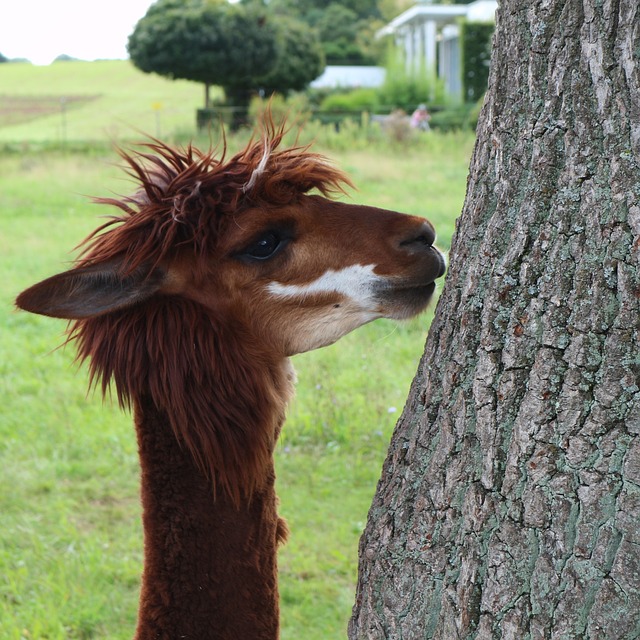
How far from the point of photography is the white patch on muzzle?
2447 mm

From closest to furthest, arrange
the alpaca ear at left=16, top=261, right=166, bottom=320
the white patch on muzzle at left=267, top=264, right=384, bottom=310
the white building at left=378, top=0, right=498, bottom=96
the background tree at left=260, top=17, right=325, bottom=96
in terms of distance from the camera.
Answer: the alpaca ear at left=16, top=261, right=166, bottom=320 → the white patch on muzzle at left=267, top=264, right=384, bottom=310 → the background tree at left=260, top=17, right=325, bottom=96 → the white building at left=378, top=0, right=498, bottom=96

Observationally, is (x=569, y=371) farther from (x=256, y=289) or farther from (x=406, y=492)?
(x=256, y=289)

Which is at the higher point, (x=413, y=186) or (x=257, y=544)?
(x=413, y=186)

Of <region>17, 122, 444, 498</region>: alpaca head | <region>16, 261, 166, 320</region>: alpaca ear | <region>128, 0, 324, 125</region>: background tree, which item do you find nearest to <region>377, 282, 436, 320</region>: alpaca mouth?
<region>17, 122, 444, 498</region>: alpaca head

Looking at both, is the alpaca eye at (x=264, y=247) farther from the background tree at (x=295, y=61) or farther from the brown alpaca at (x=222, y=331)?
the background tree at (x=295, y=61)

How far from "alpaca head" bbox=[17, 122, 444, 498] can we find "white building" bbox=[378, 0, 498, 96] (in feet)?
116

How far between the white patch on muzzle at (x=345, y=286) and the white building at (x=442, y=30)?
35504 mm

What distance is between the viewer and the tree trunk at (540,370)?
5.71 ft

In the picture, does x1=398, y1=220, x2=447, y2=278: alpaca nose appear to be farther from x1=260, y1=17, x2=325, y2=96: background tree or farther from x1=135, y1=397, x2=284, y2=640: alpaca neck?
x1=260, y1=17, x2=325, y2=96: background tree

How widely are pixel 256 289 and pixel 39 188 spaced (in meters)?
14.0

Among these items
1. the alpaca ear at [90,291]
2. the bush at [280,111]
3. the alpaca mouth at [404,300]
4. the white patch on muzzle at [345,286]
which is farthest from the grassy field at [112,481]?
the bush at [280,111]

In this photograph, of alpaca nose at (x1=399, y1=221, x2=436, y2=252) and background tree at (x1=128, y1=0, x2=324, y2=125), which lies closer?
alpaca nose at (x1=399, y1=221, x2=436, y2=252)

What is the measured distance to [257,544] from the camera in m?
2.45

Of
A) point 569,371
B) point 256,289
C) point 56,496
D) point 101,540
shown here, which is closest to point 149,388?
point 256,289
